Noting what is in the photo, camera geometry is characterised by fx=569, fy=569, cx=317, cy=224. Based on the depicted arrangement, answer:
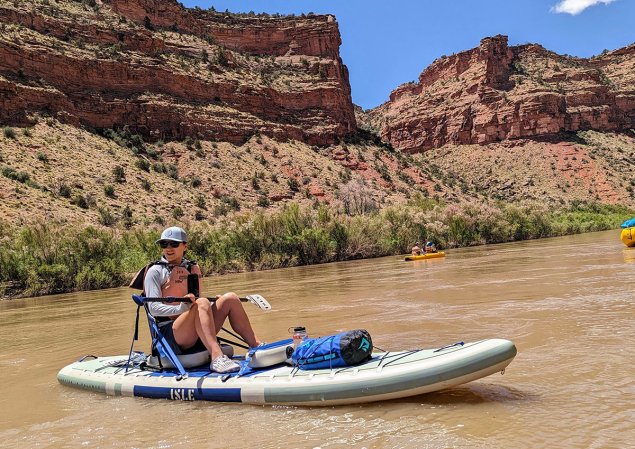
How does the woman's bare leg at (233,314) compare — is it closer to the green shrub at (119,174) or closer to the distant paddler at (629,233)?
the distant paddler at (629,233)

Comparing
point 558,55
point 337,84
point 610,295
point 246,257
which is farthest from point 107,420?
point 558,55

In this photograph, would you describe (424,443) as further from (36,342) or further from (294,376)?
(36,342)

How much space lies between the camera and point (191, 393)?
5.00 meters

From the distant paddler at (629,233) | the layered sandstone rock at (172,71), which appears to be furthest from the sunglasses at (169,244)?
the layered sandstone rock at (172,71)

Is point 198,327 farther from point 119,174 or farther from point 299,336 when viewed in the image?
point 119,174

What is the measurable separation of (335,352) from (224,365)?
106cm

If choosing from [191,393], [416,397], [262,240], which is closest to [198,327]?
[191,393]

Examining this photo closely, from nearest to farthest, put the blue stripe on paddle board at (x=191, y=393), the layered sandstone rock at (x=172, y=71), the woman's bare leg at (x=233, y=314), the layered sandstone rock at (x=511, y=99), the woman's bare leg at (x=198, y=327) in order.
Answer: the blue stripe on paddle board at (x=191, y=393) → the woman's bare leg at (x=198, y=327) → the woman's bare leg at (x=233, y=314) → the layered sandstone rock at (x=172, y=71) → the layered sandstone rock at (x=511, y=99)

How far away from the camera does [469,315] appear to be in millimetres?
8766

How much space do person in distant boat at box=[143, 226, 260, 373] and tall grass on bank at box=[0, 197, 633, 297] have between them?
16.3 metres

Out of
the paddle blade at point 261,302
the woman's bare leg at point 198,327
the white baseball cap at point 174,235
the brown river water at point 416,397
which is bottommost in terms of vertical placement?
the brown river water at point 416,397

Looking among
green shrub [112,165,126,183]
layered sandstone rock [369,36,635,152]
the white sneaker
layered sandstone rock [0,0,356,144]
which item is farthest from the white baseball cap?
layered sandstone rock [369,36,635,152]

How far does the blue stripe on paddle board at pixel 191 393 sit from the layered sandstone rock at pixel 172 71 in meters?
36.1

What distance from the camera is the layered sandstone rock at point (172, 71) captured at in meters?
40.0
